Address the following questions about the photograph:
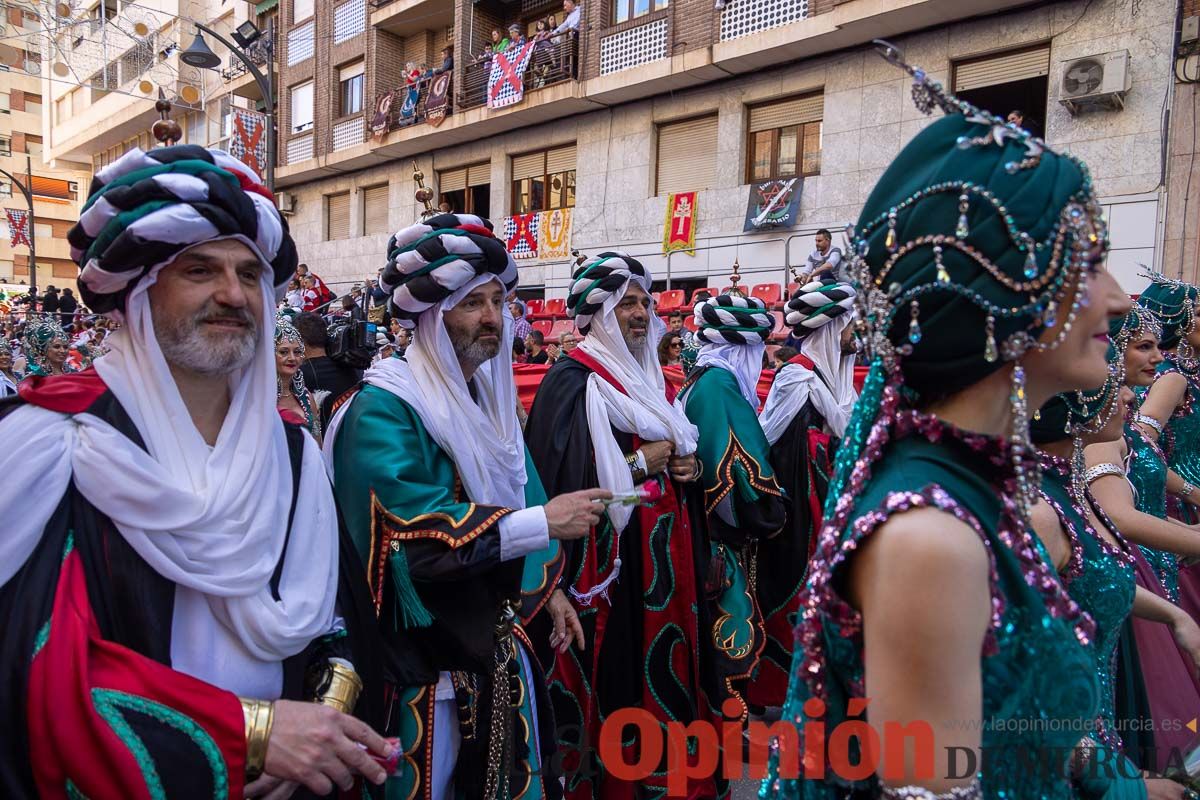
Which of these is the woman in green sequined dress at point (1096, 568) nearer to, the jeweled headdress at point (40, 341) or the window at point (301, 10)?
the jeweled headdress at point (40, 341)

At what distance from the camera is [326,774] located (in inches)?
64.0

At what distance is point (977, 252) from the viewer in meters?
1.27

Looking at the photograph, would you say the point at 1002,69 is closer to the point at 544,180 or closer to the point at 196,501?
the point at 544,180

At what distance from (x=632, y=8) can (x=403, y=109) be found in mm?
6702

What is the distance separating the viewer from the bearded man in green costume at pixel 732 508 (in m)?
3.91

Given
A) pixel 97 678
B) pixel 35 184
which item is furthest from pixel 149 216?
pixel 35 184

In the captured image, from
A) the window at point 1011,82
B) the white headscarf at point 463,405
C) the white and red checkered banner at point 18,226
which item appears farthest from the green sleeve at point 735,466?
the white and red checkered banner at point 18,226

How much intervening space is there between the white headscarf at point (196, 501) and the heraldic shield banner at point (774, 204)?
11.6 metres

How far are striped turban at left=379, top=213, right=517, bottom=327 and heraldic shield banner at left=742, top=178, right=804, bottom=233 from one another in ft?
34.1

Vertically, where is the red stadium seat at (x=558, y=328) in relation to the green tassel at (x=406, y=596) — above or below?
above

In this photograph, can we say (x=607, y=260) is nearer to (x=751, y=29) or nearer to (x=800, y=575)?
(x=800, y=575)

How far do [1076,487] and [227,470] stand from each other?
2.20m

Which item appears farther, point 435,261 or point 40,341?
point 40,341

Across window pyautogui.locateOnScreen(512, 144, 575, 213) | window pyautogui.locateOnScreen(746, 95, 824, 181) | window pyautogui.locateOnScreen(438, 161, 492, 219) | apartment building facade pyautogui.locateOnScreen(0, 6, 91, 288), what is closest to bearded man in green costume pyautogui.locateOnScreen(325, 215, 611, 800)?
window pyautogui.locateOnScreen(746, 95, 824, 181)
